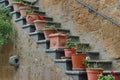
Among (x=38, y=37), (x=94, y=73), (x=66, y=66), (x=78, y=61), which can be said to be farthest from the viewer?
(x=38, y=37)

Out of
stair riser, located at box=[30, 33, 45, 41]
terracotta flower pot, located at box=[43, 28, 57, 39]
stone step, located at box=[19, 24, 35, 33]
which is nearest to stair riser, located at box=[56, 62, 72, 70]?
terracotta flower pot, located at box=[43, 28, 57, 39]

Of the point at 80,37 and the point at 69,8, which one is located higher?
the point at 69,8

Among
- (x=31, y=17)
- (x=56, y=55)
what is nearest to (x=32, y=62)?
(x=56, y=55)

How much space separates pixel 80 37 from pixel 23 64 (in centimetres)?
139

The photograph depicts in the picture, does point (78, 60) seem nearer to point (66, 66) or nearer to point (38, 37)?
point (66, 66)

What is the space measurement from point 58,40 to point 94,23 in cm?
85

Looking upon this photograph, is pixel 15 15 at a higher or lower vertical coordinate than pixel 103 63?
higher

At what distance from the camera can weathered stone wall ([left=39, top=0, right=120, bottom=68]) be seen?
15.4 ft

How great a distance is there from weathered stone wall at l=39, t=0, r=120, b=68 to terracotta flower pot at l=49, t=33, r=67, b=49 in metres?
0.65

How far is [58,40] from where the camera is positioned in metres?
4.81

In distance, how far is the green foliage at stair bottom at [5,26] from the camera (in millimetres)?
6074

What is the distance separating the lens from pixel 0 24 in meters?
6.04

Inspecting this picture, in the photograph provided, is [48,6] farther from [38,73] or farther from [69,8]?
[38,73]

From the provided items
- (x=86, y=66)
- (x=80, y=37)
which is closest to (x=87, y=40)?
(x=80, y=37)
